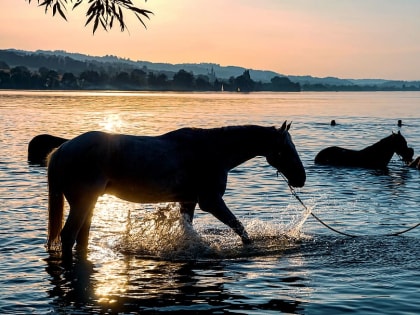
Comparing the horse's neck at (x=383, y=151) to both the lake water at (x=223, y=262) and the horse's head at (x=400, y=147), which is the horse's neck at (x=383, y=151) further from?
the lake water at (x=223, y=262)

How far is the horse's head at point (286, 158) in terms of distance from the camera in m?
12.4

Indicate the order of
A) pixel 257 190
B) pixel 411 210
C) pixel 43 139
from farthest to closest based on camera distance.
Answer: pixel 43 139 < pixel 257 190 < pixel 411 210

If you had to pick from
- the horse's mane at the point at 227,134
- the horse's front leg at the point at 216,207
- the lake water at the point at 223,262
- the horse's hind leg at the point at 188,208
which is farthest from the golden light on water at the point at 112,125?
the horse's front leg at the point at 216,207

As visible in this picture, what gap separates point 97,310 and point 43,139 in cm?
2365

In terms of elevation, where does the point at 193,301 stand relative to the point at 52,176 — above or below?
below

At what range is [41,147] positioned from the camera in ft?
102

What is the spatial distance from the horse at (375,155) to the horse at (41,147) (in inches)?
471

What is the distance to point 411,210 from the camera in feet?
59.3

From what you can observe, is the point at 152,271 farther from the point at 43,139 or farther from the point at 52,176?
the point at 43,139

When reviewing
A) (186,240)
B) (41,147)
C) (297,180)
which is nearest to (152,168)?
(186,240)

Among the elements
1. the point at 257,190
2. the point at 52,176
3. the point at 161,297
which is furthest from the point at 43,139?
the point at 161,297

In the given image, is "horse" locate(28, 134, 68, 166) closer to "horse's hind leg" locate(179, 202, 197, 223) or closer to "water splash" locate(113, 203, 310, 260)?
"water splash" locate(113, 203, 310, 260)

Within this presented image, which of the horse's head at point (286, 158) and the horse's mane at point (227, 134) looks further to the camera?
the horse's head at point (286, 158)

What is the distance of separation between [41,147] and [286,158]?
20.6 metres
